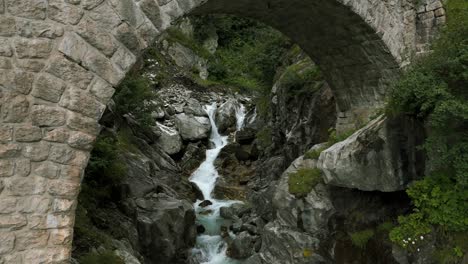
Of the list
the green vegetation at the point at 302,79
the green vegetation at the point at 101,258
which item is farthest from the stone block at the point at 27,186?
the green vegetation at the point at 302,79

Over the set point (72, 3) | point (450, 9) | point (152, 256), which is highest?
point (450, 9)

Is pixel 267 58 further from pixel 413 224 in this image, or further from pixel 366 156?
pixel 413 224

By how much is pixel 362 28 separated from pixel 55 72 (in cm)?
495

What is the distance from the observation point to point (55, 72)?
3.87m

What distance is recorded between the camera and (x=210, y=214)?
11148mm

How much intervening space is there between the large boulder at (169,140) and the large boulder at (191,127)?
53cm

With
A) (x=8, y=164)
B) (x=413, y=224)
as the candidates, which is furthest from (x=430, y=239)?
(x=8, y=164)

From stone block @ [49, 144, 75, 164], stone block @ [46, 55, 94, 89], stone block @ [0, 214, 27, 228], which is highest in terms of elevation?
stone block @ [46, 55, 94, 89]

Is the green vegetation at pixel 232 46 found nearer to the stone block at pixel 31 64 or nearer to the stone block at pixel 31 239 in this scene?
the stone block at pixel 31 64

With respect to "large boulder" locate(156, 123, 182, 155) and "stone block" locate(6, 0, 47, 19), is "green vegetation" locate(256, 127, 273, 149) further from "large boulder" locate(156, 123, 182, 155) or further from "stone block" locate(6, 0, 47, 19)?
"stone block" locate(6, 0, 47, 19)

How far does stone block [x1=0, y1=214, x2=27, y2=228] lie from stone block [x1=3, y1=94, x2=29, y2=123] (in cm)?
82

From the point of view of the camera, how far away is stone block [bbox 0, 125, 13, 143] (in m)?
3.68

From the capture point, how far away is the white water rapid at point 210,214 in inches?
360

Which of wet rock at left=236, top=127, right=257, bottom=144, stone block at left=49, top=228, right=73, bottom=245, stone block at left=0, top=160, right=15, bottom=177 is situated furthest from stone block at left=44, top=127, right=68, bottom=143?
wet rock at left=236, top=127, right=257, bottom=144
